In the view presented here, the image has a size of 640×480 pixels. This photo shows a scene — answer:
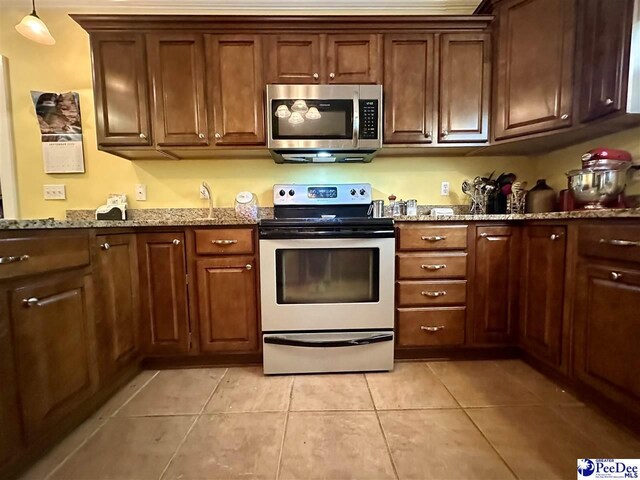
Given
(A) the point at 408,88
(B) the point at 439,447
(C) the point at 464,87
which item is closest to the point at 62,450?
(B) the point at 439,447

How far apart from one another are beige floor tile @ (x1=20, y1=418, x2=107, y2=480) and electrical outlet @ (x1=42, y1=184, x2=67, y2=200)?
1731mm

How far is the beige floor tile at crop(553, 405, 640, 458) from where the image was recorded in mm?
1168

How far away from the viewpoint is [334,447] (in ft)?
3.96

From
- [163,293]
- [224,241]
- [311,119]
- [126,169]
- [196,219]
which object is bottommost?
[163,293]

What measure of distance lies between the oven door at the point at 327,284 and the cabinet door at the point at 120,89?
1.19 metres

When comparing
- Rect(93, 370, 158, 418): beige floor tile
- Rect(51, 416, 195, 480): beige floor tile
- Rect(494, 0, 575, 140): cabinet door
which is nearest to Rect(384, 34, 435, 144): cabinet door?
Rect(494, 0, 575, 140): cabinet door

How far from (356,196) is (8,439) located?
207 cm

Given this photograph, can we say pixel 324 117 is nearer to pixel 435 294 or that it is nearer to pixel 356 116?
pixel 356 116

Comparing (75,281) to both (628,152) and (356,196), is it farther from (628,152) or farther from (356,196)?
(628,152)

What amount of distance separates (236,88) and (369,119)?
2.93 feet

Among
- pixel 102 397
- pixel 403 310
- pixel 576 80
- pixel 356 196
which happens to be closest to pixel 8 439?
pixel 102 397

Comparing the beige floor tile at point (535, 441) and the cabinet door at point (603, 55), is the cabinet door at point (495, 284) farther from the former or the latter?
the cabinet door at point (603, 55)

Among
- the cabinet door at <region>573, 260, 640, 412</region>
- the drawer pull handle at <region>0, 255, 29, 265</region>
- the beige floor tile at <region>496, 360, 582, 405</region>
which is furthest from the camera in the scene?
the beige floor tile at <region>496, 360, 582, 405</region>

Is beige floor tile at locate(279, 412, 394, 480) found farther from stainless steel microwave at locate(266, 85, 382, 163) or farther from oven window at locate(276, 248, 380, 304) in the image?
stainless steel microwave at locate(266, 85, 382, 163)
